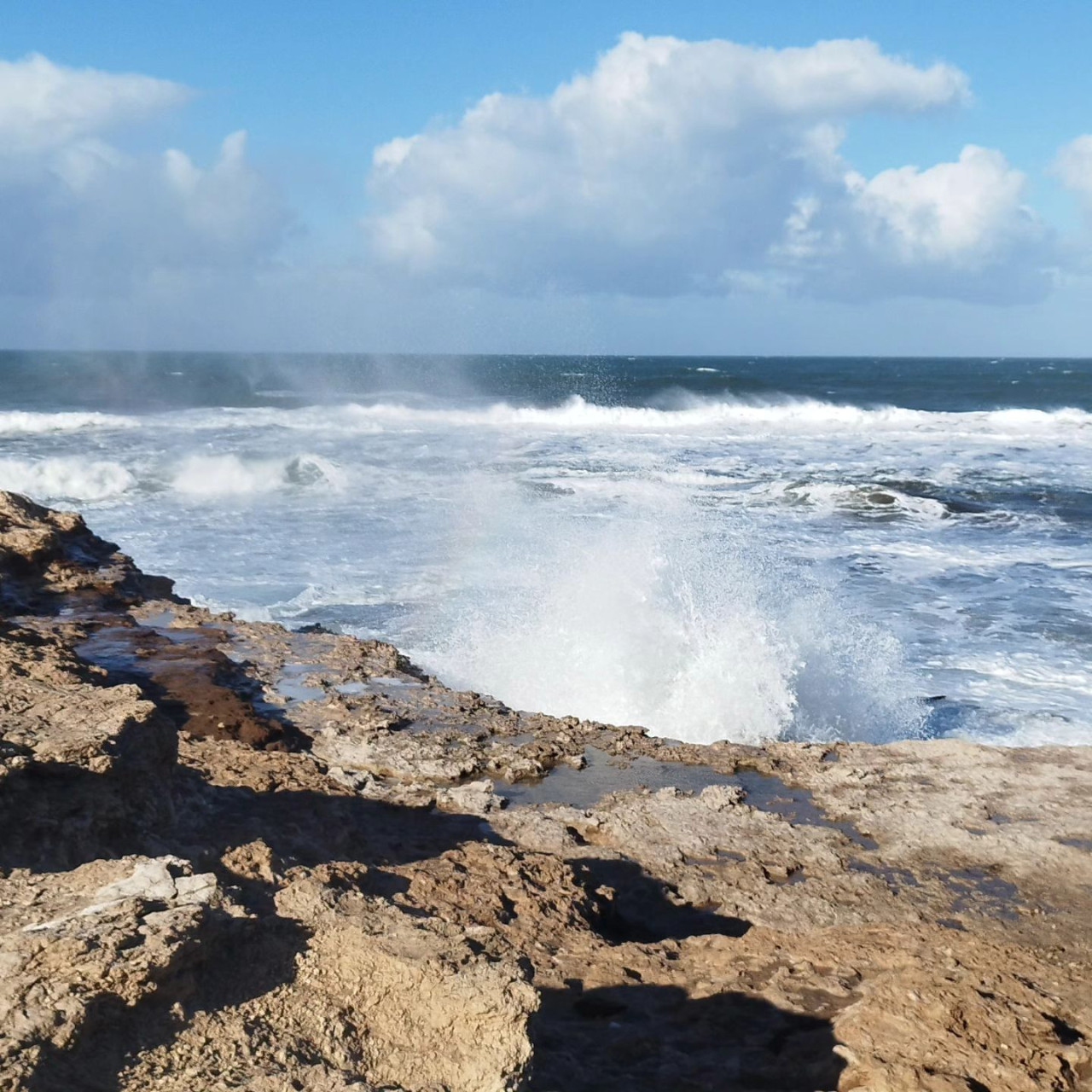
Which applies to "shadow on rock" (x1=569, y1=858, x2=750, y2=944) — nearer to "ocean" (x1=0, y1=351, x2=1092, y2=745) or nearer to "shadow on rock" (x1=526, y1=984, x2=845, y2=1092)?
"shadow on rock" (x1=526, y1=984, x2=845, y2=1092)

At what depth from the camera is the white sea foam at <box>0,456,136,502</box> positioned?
17.2 metres

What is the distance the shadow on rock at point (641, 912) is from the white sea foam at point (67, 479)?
14872mm

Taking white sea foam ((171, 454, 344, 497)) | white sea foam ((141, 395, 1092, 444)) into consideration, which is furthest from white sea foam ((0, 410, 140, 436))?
white sea foam ((171, 454, 344, 497))

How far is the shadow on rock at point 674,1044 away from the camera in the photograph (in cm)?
268

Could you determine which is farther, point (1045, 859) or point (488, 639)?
point (488, 639)

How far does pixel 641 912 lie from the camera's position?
4.07 metres

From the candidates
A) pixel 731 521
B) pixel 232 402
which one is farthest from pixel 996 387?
pixel 731 521

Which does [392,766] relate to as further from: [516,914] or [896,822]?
[896,822]

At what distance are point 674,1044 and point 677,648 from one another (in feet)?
16.3

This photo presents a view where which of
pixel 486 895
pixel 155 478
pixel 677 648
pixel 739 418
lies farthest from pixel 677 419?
pixel 486 895

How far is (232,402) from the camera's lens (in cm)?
4022

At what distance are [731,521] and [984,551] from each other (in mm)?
3571

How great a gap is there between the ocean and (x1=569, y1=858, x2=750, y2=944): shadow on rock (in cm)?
280

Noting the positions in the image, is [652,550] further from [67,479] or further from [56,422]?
[56,422]
